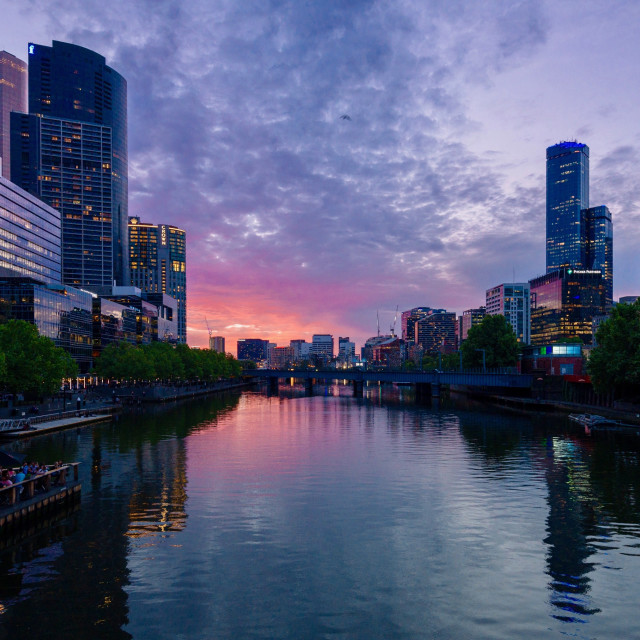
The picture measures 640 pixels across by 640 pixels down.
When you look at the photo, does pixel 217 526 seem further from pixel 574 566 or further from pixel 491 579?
pixel 574 566

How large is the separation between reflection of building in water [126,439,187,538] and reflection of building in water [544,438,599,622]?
2146 centimetres

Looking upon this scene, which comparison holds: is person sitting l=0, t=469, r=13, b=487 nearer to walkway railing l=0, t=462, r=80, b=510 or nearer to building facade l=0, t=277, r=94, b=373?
walkway railing l=0, t=462, r=80, b=510

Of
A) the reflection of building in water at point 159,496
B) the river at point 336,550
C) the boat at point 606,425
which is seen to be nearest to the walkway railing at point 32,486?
the river at point 336,550

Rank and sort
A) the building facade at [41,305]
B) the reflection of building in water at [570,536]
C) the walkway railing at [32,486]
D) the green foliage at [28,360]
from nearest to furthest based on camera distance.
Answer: the reflection of building in water at [570,536], the walkway railing at [32,486], the green foliage at [28,360], the building facade at [41,305]

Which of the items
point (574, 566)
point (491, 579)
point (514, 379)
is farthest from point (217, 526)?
point (514, 379)

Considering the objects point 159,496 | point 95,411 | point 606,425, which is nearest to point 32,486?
point 159,496

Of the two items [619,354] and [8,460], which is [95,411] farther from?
[619,354]

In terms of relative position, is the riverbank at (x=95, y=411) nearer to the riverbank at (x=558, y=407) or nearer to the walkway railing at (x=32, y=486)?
the walkway railing at (x=32, y=486)

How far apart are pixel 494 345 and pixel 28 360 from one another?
454 feet

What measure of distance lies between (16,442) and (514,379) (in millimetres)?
113999

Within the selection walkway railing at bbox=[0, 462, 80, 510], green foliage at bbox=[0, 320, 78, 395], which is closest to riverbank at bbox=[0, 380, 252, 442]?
green foliage at bbox=[0, 320, 78, 395]

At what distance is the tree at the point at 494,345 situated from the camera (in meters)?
180

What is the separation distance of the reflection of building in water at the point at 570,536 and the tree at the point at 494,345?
12680 centimetres

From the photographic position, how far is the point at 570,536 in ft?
107
